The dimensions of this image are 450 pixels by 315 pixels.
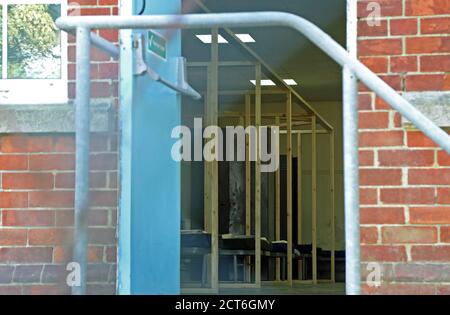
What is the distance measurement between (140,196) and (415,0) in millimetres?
1624

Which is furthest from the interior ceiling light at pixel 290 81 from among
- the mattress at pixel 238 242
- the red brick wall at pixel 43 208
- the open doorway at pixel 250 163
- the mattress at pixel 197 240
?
the red brick wall at pixel 43 208

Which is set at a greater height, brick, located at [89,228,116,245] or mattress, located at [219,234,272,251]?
brick, located at [89,228,116,245]

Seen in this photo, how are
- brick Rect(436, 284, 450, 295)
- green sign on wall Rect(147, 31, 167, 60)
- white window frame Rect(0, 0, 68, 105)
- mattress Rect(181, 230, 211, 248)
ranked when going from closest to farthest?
green sign on wall Rect(147, 31, 167, 60)
brick Rect(436, 284, 450, 295)
white window frame Rect(0, 0, 68, 105)
mattress Rect(181, 230, 211, 248)

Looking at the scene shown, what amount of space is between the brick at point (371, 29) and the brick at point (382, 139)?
1.52 ft

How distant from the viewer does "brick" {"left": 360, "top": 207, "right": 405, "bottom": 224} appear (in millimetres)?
4344

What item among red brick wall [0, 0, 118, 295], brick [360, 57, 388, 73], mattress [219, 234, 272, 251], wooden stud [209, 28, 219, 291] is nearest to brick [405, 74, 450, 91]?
brick [360, 57, 388, 73]

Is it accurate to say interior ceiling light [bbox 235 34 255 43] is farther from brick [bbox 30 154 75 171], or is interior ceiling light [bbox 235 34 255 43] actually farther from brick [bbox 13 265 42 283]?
brick [bbox 13 265 42 283]

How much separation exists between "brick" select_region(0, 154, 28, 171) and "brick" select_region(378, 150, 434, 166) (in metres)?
1.70

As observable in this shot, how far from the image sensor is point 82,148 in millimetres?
2920

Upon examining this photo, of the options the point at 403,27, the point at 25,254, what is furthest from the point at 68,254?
the point at 403,27

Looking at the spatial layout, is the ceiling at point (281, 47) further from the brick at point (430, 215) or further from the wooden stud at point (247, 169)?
the brick at point (430, 215)

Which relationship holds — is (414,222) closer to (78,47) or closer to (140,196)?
(140,196)

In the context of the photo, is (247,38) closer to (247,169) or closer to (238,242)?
(247,169)

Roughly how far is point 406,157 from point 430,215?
0.29m
